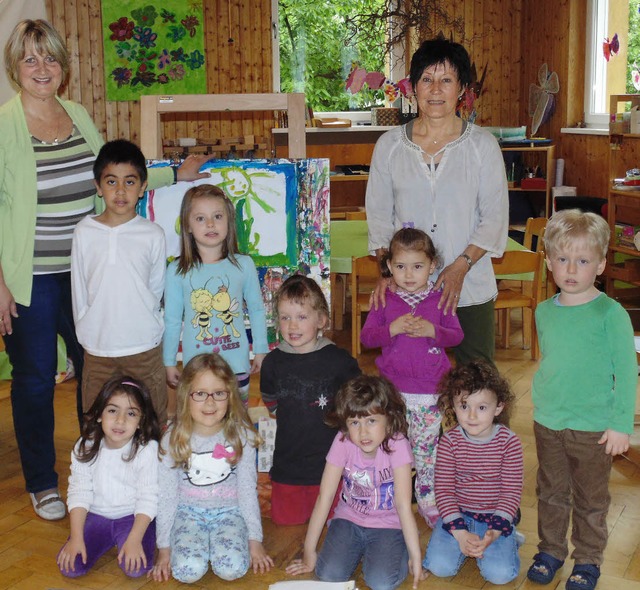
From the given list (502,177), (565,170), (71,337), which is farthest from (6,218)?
(565,170)

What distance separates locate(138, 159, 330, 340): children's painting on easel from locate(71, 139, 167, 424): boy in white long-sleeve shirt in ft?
1.23

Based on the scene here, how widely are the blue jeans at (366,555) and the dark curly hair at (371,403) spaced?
0.25m

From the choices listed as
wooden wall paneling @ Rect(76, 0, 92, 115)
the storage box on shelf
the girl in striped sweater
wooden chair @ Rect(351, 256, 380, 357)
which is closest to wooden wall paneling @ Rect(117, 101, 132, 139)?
wooden wall paneling @ Rect(76, 0, 92, 115)

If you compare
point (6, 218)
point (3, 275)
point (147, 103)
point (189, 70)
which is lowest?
point (3, 275)

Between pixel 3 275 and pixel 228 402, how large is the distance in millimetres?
818

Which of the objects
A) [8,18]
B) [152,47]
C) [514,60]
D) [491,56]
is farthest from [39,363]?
[514,60]

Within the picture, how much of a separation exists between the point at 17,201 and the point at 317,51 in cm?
537

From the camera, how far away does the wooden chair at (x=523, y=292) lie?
4285mm

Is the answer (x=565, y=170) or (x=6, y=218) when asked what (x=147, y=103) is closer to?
(x=6, y=218)

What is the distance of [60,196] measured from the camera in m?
2.69

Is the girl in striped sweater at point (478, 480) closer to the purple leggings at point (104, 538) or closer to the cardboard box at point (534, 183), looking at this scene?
the purple leggings at point (104, 538)

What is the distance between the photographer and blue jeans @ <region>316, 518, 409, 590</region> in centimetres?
232

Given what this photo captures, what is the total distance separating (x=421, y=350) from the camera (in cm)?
264

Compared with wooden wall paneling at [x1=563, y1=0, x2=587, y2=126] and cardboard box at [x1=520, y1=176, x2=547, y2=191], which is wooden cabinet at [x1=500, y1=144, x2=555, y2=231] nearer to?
cardboard box at [x1=520, y1=176, x2=547, y2=191]
